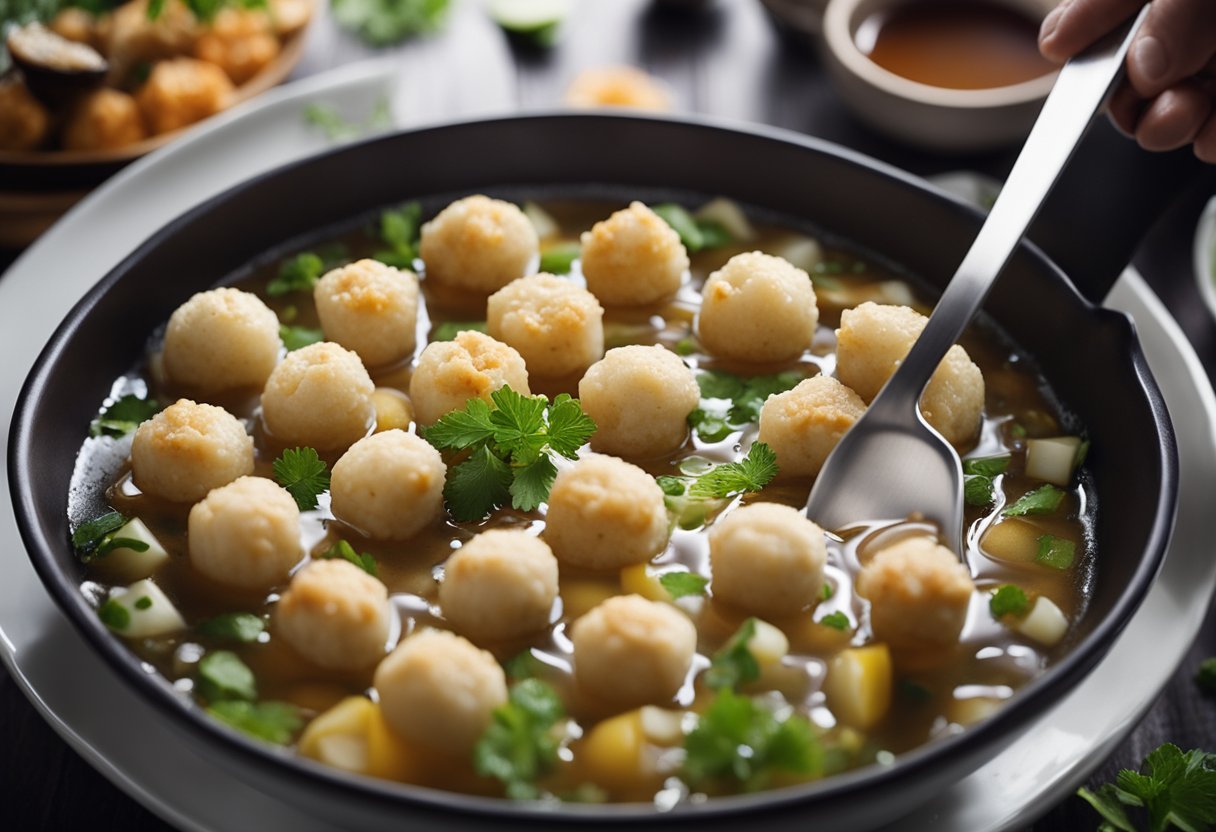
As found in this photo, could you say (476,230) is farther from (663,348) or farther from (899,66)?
(899,66)

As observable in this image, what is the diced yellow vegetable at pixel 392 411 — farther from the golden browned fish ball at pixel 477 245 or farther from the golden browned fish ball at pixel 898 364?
the golden browned fish ball at pixel 898 364

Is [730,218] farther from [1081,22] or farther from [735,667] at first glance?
[735,667]

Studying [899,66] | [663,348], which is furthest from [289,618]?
[899,66]

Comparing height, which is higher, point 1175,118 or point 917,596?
point 1175,118

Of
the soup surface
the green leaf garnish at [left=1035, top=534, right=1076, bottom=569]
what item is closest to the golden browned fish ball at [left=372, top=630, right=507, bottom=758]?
the soup surface

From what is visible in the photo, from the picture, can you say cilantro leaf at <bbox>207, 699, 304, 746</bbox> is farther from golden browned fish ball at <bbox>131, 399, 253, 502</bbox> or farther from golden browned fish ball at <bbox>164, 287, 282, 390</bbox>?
golden browned fish ball at <bbox>164, 287, 282, 390</bbox>

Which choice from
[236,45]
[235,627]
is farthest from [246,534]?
[236,45]

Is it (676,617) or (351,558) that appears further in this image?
(351,558)

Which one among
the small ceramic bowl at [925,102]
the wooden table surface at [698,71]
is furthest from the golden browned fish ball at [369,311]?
the small ceramic bowl at [925,102]
